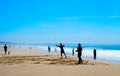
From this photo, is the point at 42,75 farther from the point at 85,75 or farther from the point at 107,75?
the point at 107,75

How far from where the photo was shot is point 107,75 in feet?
49.1

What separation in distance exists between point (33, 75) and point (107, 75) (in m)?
4.18

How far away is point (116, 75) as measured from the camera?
1503 cm

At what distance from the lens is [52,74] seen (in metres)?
15.3

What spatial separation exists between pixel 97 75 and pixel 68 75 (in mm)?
1641

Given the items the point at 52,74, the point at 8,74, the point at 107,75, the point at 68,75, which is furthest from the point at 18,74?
the point at 107,75

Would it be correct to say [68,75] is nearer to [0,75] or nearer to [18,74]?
[18,74]

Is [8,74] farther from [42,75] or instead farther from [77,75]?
[77,75]

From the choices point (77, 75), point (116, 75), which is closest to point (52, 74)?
point (77, 75)

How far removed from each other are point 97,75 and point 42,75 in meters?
3.10

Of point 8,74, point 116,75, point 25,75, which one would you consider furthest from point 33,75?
point 116,75

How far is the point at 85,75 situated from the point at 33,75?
2934 millimetres

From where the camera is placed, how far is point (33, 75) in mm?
14742

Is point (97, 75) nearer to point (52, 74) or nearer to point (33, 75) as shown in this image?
point (52, 74)
